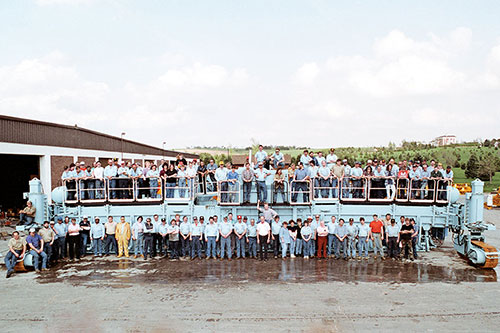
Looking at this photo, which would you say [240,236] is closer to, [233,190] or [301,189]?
[233,190]

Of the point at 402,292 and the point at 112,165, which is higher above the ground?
the point at 112,165

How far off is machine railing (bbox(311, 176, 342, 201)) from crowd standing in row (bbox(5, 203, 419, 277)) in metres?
1.11

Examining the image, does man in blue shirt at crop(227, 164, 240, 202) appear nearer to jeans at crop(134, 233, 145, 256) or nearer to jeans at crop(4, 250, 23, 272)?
jeans at crop(134, 233, 145, 256)

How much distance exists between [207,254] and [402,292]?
23.7 feet

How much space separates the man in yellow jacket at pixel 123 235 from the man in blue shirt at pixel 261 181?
5.55 m

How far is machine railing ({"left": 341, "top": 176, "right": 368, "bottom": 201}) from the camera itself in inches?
585

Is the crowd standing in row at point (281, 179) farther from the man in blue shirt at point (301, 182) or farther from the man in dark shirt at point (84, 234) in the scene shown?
the man in dark shirt at point (84, 234)

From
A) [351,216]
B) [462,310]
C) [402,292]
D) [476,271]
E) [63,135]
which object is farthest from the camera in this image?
[63,135]

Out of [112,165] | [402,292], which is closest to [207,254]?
[112,165]

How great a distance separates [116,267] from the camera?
1295 centimetres

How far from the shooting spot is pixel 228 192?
1487cm

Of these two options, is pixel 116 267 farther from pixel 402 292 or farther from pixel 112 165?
pixel 402 292

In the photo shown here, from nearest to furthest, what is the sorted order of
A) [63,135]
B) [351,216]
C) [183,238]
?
[183,238]
[351,216]
[63,135]

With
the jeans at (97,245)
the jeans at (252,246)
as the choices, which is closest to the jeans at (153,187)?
the jeans at (97,245)
